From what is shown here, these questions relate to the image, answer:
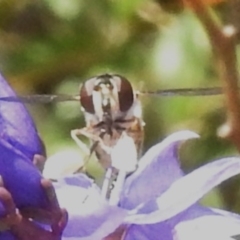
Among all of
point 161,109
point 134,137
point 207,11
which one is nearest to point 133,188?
point 134,137

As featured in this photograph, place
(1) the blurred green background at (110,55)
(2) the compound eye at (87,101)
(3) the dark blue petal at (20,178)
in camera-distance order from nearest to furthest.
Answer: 1. (3) the dark blue petal at (20,178)
2. (2) the compound eye at (87,101)
3. (1) the blurred green background at (110,55)

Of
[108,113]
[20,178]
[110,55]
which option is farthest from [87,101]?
[110,55]

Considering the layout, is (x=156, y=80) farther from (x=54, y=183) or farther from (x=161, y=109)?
(x=54, y=183)

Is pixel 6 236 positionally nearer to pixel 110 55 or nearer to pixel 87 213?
pixel 87 213

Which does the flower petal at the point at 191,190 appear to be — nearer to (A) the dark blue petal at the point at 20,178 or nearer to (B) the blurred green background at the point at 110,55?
(A) the dark blue petal at the point at 20,178

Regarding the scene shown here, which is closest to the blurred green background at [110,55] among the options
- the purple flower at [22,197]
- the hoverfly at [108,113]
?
the hoverfly at [108,113]

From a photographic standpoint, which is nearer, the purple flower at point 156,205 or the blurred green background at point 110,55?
the purple flower at point 156,205

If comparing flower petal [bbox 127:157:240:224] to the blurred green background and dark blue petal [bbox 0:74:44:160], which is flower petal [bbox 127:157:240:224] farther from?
the blurred green background
